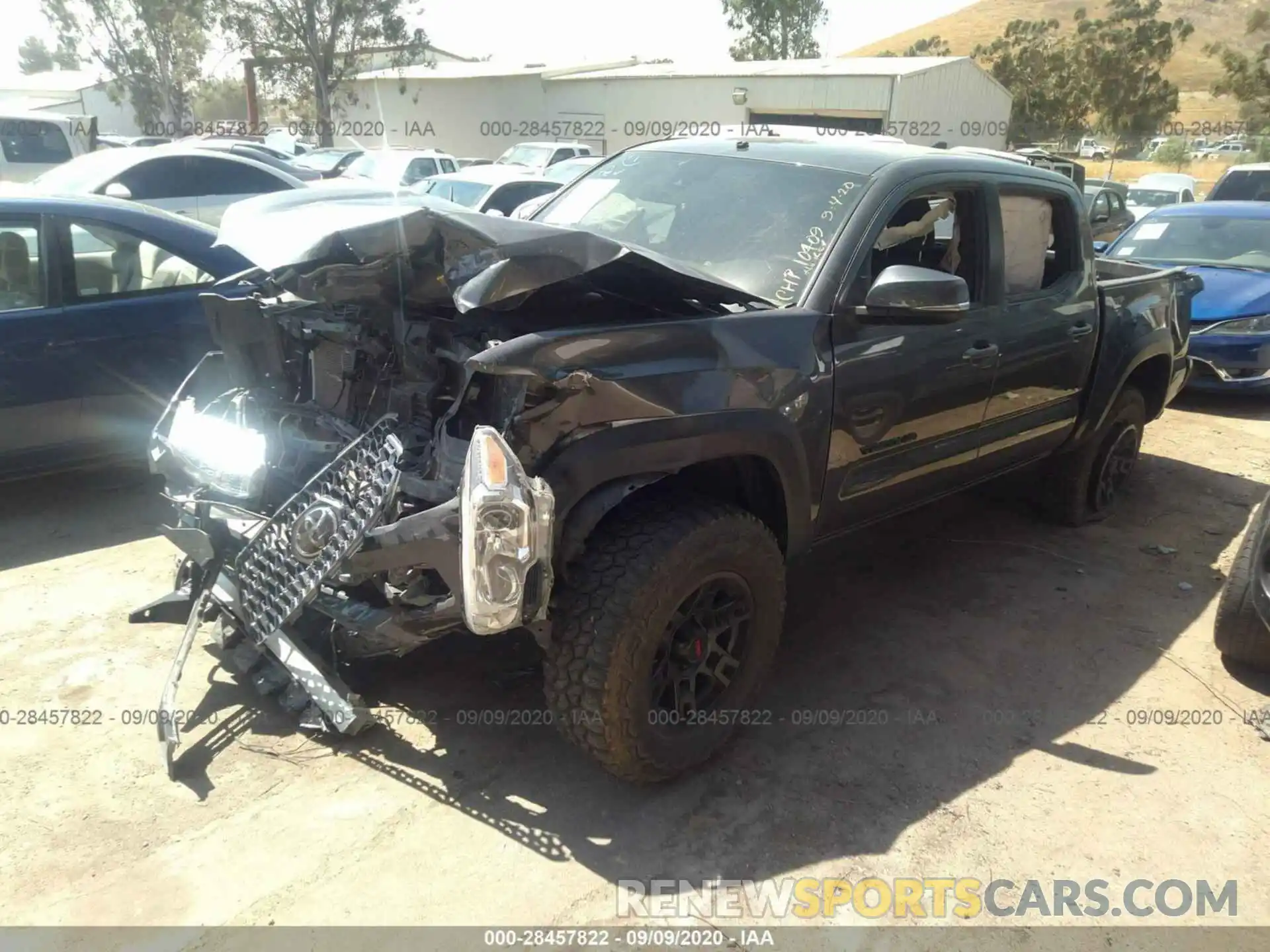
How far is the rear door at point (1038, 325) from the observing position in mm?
4016

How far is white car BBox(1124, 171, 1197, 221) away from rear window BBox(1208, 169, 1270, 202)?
9.90 ft

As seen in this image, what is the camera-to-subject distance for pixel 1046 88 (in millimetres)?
40094

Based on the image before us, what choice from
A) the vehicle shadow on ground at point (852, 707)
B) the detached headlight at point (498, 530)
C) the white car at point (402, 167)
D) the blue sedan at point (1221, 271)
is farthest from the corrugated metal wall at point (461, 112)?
the detached headlight at point (498, 530)

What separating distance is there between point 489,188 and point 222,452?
936 cm

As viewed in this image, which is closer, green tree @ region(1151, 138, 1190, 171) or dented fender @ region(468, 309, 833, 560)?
dented fender @ region(468, 309, 833, 560)

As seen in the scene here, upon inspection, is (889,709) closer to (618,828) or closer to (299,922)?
(618,828)

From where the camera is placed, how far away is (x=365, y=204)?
123 inches

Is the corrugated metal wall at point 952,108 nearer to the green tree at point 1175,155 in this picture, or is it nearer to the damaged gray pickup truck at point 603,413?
the green tree at point 1175,155

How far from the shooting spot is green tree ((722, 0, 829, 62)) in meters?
51.2

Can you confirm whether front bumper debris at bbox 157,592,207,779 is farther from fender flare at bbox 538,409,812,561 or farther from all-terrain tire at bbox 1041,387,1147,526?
all-terrain tire at bbox 1041,387,1147,526

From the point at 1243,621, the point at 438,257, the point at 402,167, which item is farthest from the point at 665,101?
the point at 438,257

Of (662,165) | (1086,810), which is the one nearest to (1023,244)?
(662,165)

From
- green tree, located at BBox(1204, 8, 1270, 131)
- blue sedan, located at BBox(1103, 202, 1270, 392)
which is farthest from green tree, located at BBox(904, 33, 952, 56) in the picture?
blue sedan, located at BBox(1103, 202, 1270, 392)

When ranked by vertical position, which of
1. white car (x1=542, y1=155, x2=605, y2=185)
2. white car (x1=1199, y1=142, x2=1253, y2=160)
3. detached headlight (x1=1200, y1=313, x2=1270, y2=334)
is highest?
white car (x1=1199, y1=142, x2=1253, y2=160)
